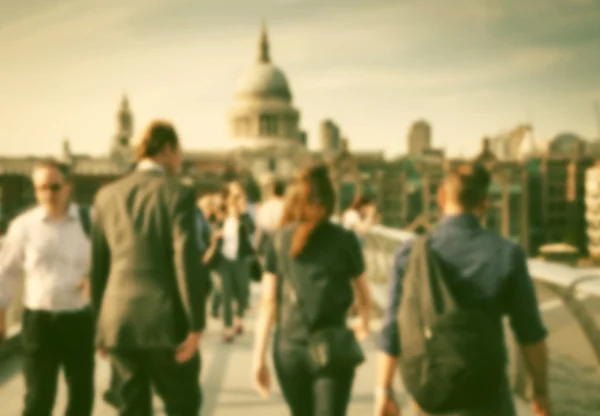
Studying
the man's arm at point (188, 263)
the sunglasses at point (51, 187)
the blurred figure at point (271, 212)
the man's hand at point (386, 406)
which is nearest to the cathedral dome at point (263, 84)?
the blurred figure at point (271, 212)

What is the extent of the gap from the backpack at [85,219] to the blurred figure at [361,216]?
6316mm

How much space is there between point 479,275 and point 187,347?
1.29 m

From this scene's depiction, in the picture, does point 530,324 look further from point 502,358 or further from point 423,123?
point 423,123

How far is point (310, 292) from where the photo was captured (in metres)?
3.47

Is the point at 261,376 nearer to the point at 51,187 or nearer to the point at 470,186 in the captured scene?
the point at 470,186

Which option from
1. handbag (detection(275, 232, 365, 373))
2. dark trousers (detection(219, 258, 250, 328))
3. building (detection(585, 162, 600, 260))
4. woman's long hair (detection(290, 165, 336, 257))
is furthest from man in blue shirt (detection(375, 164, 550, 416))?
building (detection(585, 162, 600, 260))

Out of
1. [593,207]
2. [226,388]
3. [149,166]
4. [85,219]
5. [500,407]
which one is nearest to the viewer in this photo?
[500,407]

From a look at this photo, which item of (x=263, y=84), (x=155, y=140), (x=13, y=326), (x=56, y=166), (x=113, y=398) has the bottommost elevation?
(x=13, y=326)

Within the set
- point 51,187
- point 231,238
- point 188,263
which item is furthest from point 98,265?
point 231,238

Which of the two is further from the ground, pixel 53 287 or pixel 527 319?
pixel 527 319

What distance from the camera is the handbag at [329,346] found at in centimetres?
340

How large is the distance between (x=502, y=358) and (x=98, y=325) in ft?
5.55

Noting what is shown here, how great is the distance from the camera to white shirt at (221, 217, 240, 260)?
28.7ft

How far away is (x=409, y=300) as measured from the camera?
2.80 metres
